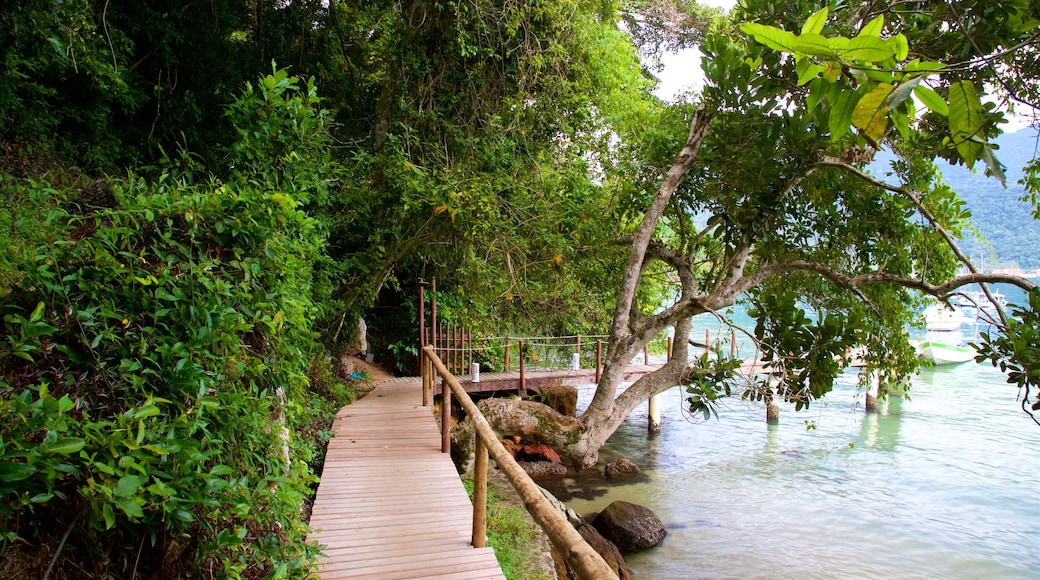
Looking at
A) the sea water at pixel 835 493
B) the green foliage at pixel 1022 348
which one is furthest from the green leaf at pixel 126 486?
the sea water at pixel 835 493

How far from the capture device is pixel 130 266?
1.98m

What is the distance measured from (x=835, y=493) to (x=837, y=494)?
0.14 feet

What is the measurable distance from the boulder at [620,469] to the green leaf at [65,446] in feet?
31.9

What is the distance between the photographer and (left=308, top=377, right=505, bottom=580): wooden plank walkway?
→ 122 inches

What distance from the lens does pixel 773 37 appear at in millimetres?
833

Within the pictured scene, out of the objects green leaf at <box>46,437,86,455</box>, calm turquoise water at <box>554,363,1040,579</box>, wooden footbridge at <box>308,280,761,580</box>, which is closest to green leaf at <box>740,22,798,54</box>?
wooden footbridge at <box>308,280,761,580</box>

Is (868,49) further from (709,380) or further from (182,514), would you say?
(709,380)

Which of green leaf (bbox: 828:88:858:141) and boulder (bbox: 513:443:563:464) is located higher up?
green leaf (bbox: 828:88:858:141)

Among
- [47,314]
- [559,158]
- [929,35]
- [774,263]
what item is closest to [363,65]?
[559,158]

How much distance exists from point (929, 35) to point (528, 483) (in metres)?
4.55

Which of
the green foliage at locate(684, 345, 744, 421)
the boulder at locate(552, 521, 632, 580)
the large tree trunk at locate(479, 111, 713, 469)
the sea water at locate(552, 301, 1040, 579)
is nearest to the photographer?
the green foliage at locate(684, 345, 744, 421)

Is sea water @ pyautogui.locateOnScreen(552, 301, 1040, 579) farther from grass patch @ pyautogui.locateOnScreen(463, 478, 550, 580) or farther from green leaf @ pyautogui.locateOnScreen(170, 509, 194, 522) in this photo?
green leaf @ pyautogui.locateOnScreen(170, 509, 194, 522)

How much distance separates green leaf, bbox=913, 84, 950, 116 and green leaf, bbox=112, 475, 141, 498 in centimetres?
192

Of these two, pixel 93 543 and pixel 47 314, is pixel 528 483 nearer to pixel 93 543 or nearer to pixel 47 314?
pixel 93 543
